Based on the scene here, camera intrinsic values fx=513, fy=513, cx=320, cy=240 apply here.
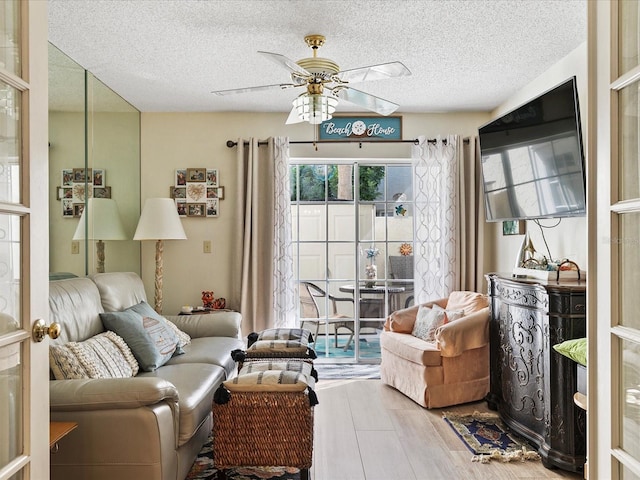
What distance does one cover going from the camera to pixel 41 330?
1.41 m

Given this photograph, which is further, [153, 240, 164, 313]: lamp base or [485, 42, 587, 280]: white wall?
[153, 240, 164, 313]: lamp base

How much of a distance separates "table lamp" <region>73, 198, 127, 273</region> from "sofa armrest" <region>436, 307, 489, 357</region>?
2719 mm

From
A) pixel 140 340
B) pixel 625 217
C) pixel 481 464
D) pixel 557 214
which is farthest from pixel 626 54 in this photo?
pixel 140 340

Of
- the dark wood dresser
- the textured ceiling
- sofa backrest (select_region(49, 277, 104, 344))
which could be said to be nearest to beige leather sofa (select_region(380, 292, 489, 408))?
the dark wood dresser

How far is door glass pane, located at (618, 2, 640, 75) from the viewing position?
118 cm

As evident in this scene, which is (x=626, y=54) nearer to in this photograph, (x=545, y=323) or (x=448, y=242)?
(x=545, y=323)

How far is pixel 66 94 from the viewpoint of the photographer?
3.54 m

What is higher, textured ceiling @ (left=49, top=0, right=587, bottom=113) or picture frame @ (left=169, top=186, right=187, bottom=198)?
textured ceiling @ (left=49, top=0, right=587, bottom=113)

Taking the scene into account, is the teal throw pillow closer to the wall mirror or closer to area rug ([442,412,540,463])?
A: area rug ([442,412,540,463])

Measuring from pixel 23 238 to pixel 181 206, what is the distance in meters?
3.72

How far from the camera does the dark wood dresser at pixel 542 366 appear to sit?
9.22 ft

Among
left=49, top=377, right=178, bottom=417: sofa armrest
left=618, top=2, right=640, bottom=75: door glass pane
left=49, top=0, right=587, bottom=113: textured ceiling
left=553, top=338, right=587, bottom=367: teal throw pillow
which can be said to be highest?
left=49, top=0, right=587, bottom=113: textured ceiling

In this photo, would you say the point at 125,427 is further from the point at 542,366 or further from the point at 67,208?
the point at 542,366

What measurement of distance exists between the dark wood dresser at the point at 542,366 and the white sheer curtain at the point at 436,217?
1301mm
